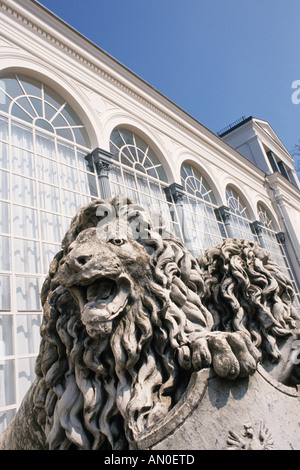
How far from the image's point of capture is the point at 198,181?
424 inches

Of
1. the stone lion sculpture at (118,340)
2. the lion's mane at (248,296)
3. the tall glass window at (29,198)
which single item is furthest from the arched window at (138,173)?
the stone lion sculpture at (118,340)

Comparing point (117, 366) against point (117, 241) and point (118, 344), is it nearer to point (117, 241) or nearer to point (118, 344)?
point (118, 344)

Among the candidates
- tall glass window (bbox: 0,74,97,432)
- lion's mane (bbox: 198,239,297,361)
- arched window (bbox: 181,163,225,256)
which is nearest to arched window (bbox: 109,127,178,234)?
arched window (bbox: 181,163,225,256)

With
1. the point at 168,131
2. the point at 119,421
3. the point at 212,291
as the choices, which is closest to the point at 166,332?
the point at 119,421

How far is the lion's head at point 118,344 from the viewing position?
121 centimetres

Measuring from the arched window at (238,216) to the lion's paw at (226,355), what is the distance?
34.1 feet

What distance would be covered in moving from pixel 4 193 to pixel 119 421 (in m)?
4.53

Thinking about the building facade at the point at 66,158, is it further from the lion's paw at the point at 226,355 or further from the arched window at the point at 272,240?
the arched window at the point at 272,240

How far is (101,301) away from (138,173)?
7.03 m

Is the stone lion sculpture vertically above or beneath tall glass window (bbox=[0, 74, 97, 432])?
beneath

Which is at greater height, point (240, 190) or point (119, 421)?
point (240, 190)

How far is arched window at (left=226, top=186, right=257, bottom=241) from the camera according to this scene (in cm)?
1182

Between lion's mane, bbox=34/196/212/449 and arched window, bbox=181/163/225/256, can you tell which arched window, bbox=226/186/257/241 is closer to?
arched window, bbox=181/163/225/256
